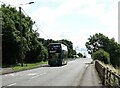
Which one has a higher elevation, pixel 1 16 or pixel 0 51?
pixel 1 16

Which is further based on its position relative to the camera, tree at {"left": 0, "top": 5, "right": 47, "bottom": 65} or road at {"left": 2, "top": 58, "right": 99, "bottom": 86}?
tree at {"left": 0, "top": 5, "right": 47, "bottom": 65}

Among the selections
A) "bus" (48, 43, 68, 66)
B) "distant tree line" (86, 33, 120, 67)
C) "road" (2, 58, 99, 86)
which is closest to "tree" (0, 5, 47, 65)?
"bus" (48, 43, 68, 66)

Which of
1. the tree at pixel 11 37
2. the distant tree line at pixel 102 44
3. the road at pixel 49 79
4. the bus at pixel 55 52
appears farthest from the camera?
the distant tree line at pixel 102 44

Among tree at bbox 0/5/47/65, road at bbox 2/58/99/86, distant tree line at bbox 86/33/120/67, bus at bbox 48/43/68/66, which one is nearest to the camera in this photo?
road at bbox 2/58/99/86

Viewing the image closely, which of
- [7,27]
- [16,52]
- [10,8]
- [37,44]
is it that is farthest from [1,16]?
[37,44]

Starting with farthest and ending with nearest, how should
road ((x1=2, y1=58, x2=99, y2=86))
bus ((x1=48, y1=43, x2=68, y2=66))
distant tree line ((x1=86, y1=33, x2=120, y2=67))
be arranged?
distant tree line ((x1=86, y1=33, x2=120, y2=67))
bus ((x1=48, y1=43, x2=68, y2=66))
road ((x1=2, y1=58, x2=99, y2=86))

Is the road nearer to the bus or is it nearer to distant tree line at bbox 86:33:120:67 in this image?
the bus

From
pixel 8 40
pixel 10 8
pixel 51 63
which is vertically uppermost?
pixel 10 8

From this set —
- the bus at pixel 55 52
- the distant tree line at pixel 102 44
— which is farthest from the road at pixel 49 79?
the distant tree line at pixel 102 44

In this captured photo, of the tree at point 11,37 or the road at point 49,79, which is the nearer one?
the road at point 49,79

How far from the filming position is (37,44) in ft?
297

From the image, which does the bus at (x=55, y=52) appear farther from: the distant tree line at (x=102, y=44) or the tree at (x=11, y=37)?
the distant tree line at (x=102, y=44)

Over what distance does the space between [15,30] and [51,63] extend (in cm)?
1139

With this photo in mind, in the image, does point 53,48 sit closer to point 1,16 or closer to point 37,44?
point 1,16
